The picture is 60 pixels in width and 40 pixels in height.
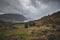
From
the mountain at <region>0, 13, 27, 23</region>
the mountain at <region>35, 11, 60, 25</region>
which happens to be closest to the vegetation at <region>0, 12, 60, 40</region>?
the mountain at <region>35, 11, 60, 25</region>

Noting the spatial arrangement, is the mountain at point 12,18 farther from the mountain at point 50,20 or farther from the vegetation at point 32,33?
the vegetation at point 32,33

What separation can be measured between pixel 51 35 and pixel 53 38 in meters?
0.28

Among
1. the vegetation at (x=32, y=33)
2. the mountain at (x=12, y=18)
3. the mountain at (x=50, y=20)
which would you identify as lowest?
the vegetation at (x=32, y=33)

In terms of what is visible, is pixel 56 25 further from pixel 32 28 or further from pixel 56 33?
pixel 32 28

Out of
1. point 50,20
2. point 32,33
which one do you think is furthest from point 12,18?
point 32,33

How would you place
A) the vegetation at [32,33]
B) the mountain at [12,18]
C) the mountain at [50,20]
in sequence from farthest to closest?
the mountain at [12,18]
the mountain at [50,20]
the vegetation at [32,33]

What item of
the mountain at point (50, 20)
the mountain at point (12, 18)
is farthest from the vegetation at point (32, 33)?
the mountain at point (12, 18)

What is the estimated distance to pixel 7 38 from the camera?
1007cm

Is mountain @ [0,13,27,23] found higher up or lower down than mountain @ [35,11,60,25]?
higher up

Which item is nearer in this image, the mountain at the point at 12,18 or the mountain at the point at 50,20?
the mountain at the point at 50,20

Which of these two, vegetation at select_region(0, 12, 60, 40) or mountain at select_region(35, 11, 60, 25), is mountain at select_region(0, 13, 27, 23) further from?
vegetation at select_region(0, 12, 60, 40)

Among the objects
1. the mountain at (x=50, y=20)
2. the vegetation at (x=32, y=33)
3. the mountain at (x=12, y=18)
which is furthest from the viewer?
the mountain at (x=12, y=18)

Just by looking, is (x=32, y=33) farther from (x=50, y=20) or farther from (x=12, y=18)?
(x=12, y=18)

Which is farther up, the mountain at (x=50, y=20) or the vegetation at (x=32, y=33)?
the mountain at (x=50, y=20)
